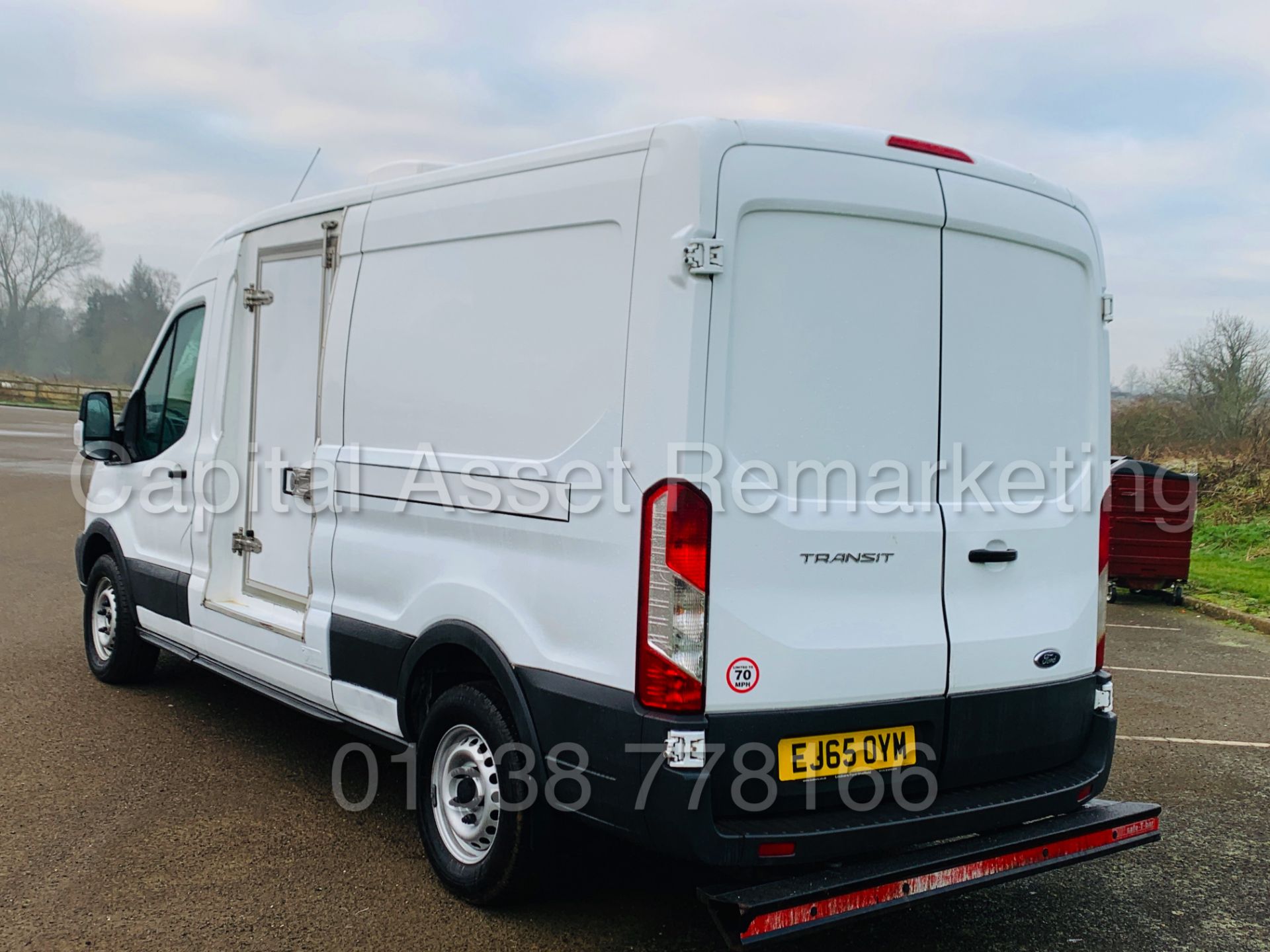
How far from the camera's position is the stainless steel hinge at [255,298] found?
217 inches

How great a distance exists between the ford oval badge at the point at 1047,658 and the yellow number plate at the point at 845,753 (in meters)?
0.58

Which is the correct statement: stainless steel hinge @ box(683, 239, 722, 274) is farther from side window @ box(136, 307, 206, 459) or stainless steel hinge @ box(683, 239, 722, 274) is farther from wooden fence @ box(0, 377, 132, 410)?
wooden fence @ box(0, 377, 132, 410)

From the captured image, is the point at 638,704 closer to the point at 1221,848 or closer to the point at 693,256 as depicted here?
the point at 693,256

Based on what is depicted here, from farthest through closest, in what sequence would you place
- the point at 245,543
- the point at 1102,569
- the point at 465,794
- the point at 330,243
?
the point at 245,543 < the point at 330,243 < the point at 1102,569 < the point at 465,794

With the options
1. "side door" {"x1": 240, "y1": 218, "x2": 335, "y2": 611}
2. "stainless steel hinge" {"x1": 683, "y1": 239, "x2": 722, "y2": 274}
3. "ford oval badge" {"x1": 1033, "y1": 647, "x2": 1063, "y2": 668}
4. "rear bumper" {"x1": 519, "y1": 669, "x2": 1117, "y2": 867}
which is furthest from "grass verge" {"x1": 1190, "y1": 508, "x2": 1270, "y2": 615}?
"stainless steel hinge" {"x1": 683, "y1": 239, "x2": 722, "y2": 274}

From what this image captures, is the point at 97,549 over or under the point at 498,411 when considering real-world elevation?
under

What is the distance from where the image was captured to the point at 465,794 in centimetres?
388

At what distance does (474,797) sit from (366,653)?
82 centimetres

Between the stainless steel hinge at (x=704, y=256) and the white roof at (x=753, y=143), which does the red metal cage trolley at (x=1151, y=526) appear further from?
the stainless steel hinge at (x=704, y=256)

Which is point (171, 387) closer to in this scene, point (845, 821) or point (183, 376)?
point (183, 376)

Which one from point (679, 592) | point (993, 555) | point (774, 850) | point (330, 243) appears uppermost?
point (330, 243)

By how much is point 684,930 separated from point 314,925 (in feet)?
4.00

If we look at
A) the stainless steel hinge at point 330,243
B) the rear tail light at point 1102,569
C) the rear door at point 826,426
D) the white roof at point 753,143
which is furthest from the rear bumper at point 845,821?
the stainless steel hinge at point 330,243

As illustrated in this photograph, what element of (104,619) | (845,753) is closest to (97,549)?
(104,619)
